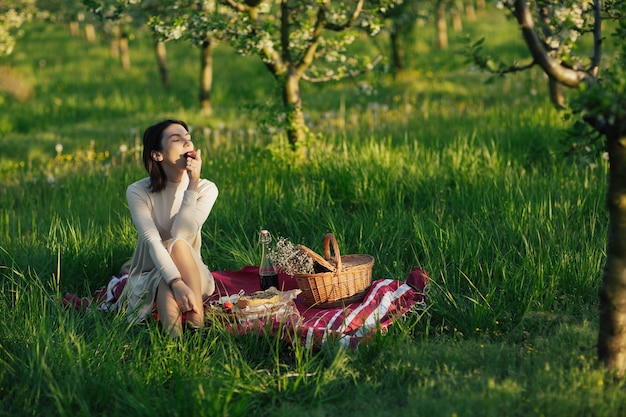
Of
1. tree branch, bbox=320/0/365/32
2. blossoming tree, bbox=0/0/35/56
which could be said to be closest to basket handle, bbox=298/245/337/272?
tree branch, bbox=320/0/365/32

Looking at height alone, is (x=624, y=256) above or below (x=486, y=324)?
above

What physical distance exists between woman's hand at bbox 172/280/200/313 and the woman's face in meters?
0.80

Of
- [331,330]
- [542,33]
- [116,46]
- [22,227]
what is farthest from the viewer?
[116,46]

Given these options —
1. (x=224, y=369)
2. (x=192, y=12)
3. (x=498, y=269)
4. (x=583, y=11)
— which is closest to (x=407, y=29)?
(x=192, y=12)

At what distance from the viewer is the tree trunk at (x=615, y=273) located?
3.42 m

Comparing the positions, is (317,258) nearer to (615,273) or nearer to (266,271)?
(266,271)

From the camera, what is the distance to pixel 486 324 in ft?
14.3

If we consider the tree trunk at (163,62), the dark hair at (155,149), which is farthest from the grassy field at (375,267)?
the tree trunk at (163,62)

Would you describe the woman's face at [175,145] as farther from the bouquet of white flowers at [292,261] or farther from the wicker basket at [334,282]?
the wicker basket at [334,282]

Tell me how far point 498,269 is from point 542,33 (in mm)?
2220

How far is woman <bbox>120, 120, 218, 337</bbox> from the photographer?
4.50m

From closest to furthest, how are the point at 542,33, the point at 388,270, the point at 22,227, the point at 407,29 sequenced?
1. the point at 388,270
2. the point at 542,33
3. the point at 22,227
4. the point at 407,29

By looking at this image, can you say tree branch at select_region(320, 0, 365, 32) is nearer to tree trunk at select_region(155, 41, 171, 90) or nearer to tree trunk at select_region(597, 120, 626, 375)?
tree trunk at select_region(597, 120, 626, 375)

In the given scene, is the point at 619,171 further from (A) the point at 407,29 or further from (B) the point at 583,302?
(A) the point at 407,29
